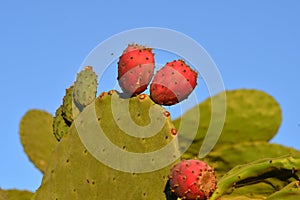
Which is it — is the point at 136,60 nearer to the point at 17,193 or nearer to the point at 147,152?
the point at 147,152

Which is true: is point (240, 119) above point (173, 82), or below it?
above

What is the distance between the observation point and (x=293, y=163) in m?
2.21

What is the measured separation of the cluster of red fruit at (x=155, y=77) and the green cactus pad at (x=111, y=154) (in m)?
0.07

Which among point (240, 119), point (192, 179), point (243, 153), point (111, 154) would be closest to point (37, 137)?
point (240, 119)

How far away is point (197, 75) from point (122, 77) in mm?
301

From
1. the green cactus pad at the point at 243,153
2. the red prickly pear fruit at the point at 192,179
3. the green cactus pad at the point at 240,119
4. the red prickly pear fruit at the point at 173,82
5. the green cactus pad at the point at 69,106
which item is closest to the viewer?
the red prickly pear fruit at the point at 192,179

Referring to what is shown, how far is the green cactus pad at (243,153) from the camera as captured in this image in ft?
11.2

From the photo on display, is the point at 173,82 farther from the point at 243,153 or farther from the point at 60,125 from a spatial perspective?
the point at 243,153

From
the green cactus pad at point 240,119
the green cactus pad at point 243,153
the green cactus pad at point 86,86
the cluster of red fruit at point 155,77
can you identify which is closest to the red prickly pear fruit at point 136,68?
the cluster of red fruit at point 155,77

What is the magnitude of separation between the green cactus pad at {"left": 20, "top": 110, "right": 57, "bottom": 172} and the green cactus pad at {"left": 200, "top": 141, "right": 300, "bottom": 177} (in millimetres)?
1449

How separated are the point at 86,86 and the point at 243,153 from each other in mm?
1126

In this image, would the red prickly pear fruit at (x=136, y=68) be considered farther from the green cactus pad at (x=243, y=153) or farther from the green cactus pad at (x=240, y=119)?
the green cactus pad at (x=240, y=119)

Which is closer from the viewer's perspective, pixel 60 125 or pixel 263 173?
pixel 263 173

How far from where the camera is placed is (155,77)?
8.22 ft
